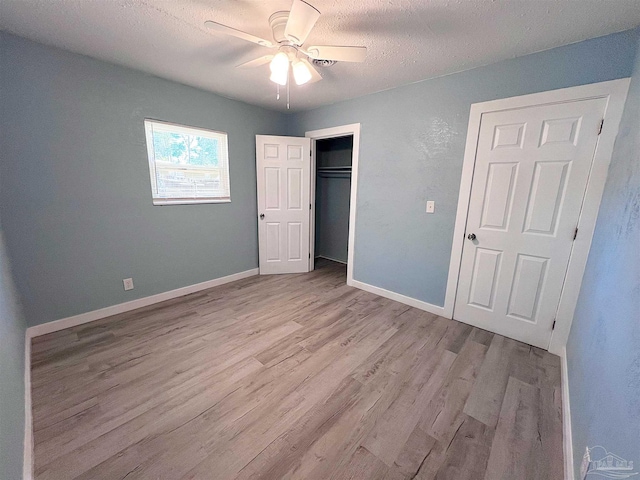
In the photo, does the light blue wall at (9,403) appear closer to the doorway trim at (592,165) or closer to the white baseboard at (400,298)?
the white baseboard at (400,298)

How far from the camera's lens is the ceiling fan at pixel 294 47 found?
1.36 m

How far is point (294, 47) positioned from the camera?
1.65m

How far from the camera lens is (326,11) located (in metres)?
1.53

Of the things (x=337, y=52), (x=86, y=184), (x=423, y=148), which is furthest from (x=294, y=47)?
(x=86, y=184)

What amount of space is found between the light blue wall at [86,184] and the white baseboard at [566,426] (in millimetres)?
3489

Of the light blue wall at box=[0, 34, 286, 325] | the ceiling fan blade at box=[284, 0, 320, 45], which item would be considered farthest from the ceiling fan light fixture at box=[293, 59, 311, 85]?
the light blue wall at box=[0, 34, 286, 325]

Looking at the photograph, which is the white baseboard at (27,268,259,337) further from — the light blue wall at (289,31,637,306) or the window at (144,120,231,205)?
→ the light blue wall at (289,31,637,306)

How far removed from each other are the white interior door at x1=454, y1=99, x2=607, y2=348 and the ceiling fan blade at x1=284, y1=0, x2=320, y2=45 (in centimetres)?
177

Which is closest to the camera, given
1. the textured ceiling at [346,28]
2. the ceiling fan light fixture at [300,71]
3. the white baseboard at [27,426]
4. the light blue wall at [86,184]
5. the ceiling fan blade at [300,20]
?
the white baseboard at [27,426]

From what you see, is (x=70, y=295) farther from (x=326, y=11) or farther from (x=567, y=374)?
(x=567, y=374)

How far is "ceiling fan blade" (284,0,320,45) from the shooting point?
4.03 ft

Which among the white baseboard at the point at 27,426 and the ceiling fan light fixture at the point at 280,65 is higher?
the ceiling fan light fixture at the point at 280,65

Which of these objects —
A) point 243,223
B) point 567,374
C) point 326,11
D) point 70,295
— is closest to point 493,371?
point 567,374

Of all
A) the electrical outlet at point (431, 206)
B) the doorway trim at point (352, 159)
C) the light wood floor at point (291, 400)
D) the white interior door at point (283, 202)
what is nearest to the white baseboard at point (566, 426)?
the light wood floor at point (291, 400)
